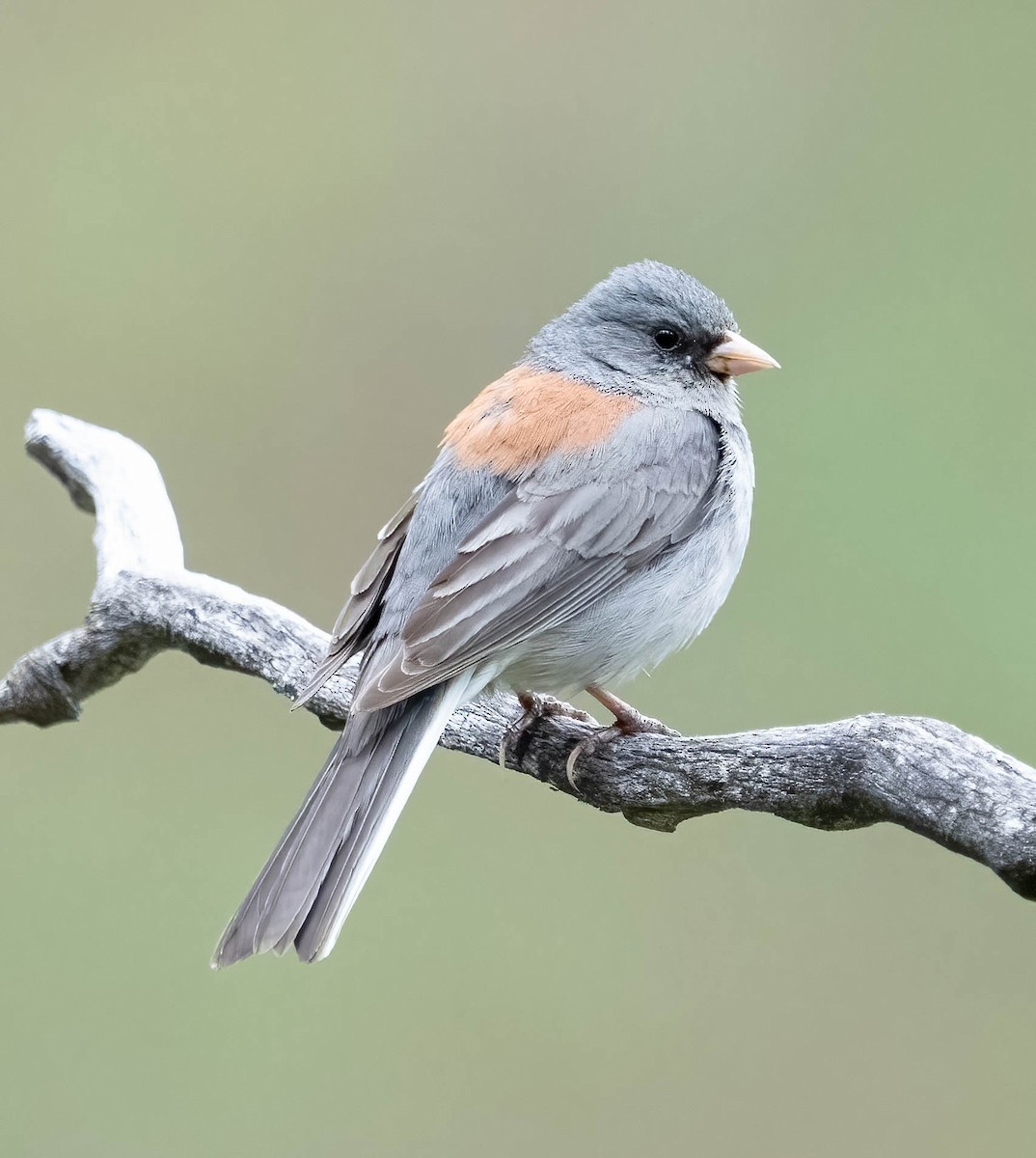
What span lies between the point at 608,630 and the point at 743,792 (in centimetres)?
67

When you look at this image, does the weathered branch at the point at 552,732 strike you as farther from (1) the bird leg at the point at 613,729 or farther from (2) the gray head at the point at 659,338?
(2) the gray head at the point at 659,338

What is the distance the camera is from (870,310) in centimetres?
557

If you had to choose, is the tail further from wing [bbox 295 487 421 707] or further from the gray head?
the gray head

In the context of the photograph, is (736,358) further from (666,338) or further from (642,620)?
(642,620)

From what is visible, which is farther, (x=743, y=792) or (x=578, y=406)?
(x=578, y=406)

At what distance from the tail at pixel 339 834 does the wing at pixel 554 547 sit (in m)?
0.09

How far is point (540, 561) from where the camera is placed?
2979 mm

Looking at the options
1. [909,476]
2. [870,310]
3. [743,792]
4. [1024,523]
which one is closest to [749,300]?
[870,310]

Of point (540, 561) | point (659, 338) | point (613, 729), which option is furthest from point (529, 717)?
point (659, 338)

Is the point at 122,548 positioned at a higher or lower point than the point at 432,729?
higher

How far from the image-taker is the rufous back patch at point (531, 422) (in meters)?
3.14

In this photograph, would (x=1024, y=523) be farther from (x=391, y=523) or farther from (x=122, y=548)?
(x=122, y=548)

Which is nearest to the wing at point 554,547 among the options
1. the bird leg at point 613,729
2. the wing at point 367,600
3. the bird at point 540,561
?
the bird at point 540,561

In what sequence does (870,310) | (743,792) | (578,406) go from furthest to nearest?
1. (870,310)
2. (578,406)
3. (743,792)
